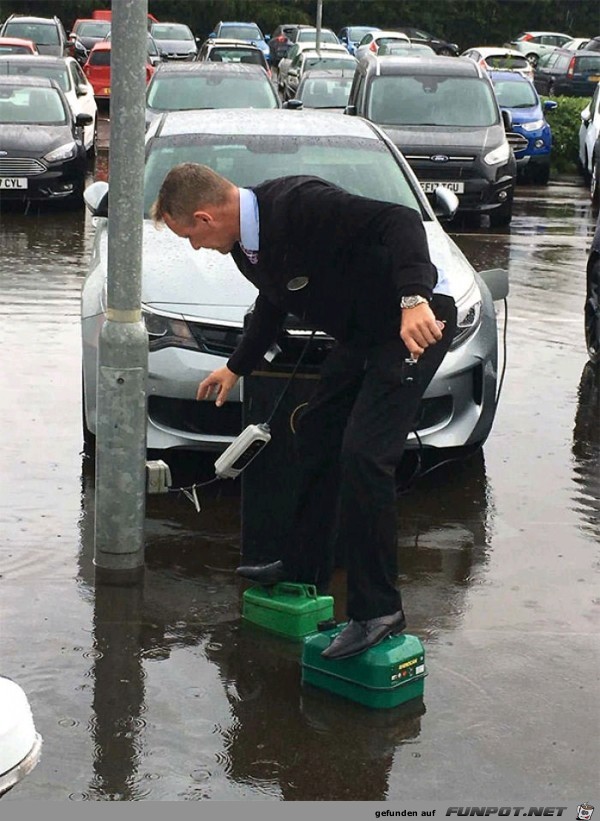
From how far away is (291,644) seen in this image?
5.07 meters

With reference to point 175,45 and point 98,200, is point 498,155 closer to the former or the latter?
point 98,200

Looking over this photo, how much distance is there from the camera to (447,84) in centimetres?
1669

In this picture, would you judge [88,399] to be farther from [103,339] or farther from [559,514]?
[559,514]

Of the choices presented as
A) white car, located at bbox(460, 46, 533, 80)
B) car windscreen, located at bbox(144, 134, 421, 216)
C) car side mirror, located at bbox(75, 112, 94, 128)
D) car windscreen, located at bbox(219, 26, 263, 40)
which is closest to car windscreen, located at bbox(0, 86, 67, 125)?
car side mirror, located at bbox(75, 112, 94, 128)

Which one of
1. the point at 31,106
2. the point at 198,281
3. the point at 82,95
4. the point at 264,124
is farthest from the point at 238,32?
the point at 198,281

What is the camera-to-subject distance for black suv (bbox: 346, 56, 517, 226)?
15.7 m

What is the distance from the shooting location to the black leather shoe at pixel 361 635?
15.0 feet

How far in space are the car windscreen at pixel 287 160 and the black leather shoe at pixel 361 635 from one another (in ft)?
12.5

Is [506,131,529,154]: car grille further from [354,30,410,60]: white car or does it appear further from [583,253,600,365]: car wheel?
[354,30,410,60]: white car

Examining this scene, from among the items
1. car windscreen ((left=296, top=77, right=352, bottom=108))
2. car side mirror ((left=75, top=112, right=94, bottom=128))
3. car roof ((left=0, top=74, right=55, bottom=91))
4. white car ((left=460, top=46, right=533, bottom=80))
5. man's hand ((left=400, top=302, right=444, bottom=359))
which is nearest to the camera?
man's hand ((left=400, top=302, right=444, bottom=359))

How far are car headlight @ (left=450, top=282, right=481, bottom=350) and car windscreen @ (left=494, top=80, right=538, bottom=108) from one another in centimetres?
1612

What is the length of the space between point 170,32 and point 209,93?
25392 millimetres

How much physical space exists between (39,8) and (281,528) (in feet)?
160

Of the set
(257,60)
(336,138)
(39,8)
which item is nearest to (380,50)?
(257,60)
